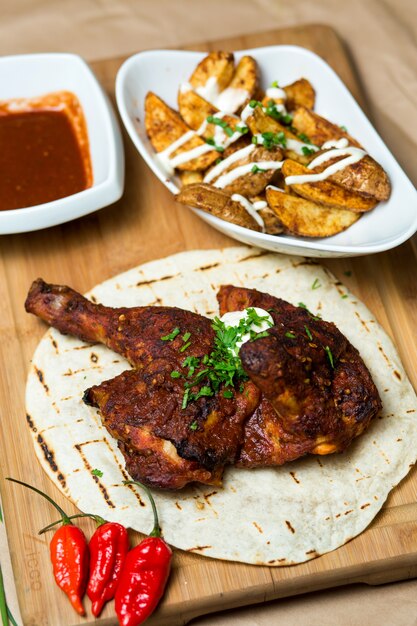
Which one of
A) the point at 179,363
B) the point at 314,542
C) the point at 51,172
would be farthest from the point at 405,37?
the point at 314,542

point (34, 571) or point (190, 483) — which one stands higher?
point (190, 483)

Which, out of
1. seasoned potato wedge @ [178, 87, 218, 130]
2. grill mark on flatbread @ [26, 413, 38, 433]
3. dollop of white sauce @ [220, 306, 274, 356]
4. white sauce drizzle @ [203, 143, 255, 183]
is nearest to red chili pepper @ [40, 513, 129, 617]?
grill mark on flatbread @ [26, 413, 38, 433]

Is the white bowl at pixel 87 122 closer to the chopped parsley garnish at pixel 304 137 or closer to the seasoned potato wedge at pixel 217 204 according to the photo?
the seasoned potato wedge at pixel 217 204

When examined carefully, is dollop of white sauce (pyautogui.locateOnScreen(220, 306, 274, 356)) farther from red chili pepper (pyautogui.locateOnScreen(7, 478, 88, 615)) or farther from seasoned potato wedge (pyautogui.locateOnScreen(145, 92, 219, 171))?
red chili pepper (pyautogui.locateOnScreen(7, 478, 88, 615))

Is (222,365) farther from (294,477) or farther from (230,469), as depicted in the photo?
(294,477)

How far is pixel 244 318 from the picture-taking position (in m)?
5.27

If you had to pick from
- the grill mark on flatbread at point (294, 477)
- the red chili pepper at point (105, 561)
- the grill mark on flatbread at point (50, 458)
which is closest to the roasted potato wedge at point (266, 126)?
the grill mark on flatbread at point (294, 477)

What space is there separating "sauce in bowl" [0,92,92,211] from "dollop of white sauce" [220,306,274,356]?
1.61 meters

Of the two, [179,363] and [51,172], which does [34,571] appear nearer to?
[179,363]

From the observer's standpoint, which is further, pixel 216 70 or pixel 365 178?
pixel 216 70

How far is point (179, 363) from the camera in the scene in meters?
5.16

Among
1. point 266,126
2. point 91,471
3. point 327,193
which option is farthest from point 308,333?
point 266,126

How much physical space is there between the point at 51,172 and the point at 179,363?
199 centimetres

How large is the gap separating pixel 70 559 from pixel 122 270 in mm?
2192
